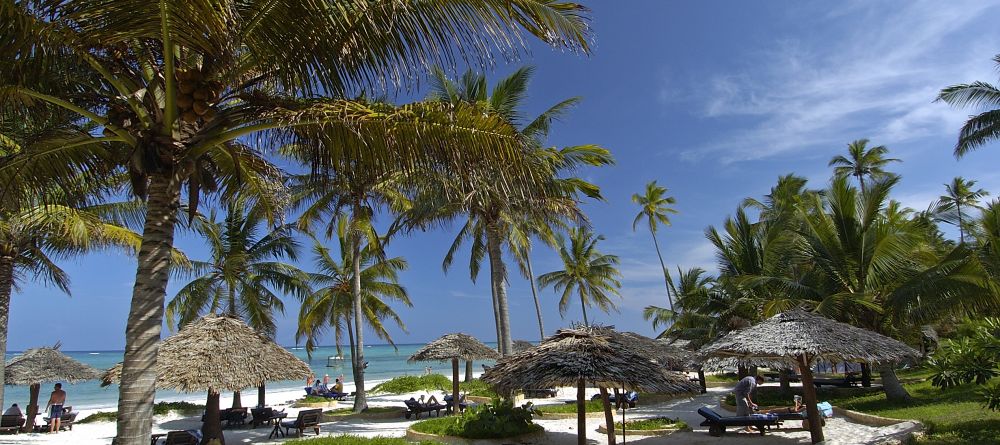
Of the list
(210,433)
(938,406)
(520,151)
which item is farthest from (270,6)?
(938,406)

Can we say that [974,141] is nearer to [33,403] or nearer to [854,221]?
[854,221]

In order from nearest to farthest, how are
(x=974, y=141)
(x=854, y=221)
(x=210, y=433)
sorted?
1. (x=210, y=433)
2. (x=854, y=221)
3. (x=974, y=141)

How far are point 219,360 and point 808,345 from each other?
34.4 feet

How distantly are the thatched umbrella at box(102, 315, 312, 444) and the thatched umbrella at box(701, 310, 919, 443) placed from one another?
8.62 metres

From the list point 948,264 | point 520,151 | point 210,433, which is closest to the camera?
point 520,151

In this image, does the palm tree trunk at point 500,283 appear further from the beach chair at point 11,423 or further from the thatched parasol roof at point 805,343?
the beach chair at point 11,423

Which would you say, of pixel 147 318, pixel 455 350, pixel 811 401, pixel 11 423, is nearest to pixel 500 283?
pixel 455 350

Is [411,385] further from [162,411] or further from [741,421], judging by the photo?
[741,421]

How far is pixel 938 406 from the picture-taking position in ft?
37.3

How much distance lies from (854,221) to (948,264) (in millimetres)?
2805

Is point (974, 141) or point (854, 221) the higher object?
point (974, 141)

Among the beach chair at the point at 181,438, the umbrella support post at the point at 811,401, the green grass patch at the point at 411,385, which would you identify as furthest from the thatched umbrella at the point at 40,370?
the umbrella support post at the point at 811,401

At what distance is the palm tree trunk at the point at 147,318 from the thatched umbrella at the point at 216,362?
597 centimetres

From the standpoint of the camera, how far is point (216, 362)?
10852 mm
